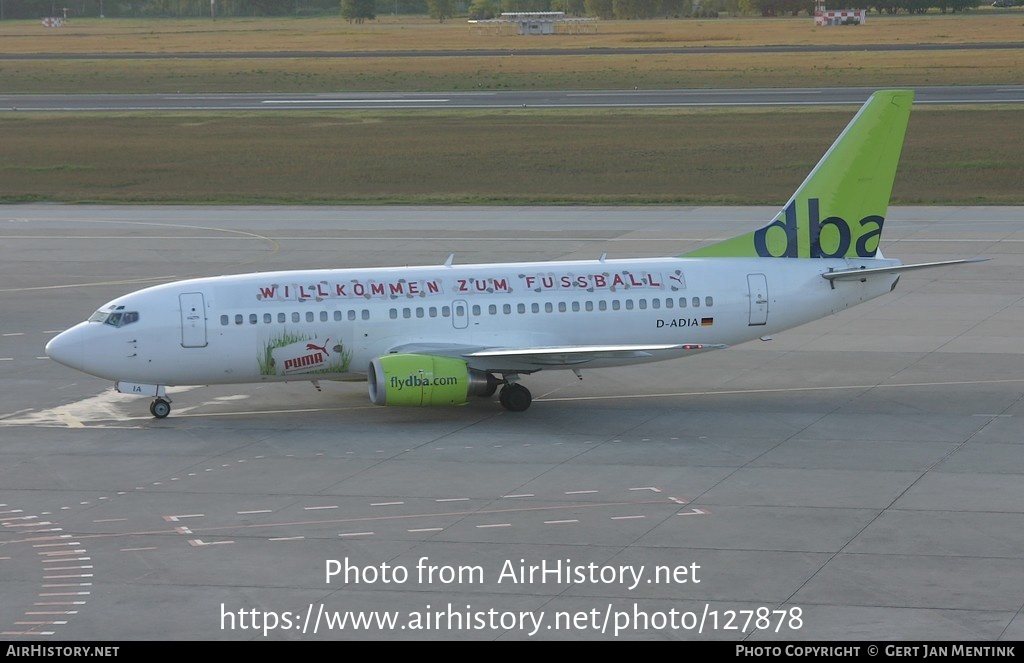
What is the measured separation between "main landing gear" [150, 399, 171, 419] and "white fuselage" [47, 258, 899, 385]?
799 millimetres

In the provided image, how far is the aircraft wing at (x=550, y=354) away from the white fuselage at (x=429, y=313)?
17 cm

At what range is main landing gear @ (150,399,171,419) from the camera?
1494 inches

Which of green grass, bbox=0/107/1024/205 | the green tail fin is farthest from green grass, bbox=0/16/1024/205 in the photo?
the green tail fin

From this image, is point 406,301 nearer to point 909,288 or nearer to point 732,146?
point 909,288

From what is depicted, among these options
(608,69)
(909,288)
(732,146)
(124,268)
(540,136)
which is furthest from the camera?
(608,69)

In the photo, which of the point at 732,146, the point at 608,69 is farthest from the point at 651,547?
the point at 608,69

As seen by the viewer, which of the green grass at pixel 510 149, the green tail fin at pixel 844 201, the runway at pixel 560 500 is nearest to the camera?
the runway at pixel 560 500

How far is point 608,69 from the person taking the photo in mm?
155250

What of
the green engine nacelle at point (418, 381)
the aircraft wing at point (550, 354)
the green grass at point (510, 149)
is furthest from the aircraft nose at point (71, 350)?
the green grass at point (510, 149)

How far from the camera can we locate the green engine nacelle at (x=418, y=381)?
36219 millimetres

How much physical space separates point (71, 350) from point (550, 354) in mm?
12758

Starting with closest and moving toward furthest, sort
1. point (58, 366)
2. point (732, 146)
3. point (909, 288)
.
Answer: point (58, 366) < point (909, 288) < point (732, 146)

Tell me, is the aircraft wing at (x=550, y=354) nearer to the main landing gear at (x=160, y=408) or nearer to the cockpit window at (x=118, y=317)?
the main landing gear at (x=160, y=408)

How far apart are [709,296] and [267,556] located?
666 inches
